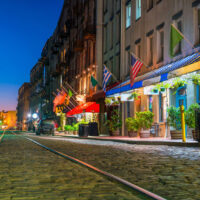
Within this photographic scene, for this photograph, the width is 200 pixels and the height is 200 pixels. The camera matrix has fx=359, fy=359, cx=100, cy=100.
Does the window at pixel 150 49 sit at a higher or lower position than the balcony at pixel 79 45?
lower

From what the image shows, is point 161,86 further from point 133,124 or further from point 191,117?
point 191,117

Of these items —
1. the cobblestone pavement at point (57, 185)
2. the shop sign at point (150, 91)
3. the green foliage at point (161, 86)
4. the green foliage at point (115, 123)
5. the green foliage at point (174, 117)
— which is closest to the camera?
the cobblestone pavement at point (57, 185)

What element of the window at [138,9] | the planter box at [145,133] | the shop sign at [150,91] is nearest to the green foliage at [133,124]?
the planter box at [145,133]

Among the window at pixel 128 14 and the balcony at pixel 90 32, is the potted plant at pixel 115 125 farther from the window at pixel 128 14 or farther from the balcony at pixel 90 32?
the balcony at pixel 90 32

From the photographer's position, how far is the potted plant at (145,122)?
69.7 feet

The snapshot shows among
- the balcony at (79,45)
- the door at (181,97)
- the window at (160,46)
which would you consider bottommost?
the door at (181,97)

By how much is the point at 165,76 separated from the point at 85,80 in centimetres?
2467

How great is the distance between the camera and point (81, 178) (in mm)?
6176

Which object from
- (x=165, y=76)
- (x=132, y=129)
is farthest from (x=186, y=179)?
(x=132, y=129)

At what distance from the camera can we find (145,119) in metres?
21.5

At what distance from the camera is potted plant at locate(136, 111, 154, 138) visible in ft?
69.7

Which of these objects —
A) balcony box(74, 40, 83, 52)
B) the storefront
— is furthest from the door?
balcony box(74, 40, 83, 52)

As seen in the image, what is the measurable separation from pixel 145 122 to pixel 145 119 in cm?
18

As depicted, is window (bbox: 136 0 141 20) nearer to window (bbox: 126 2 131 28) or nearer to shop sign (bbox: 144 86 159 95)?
window (bbox: 126 2 131 28)
